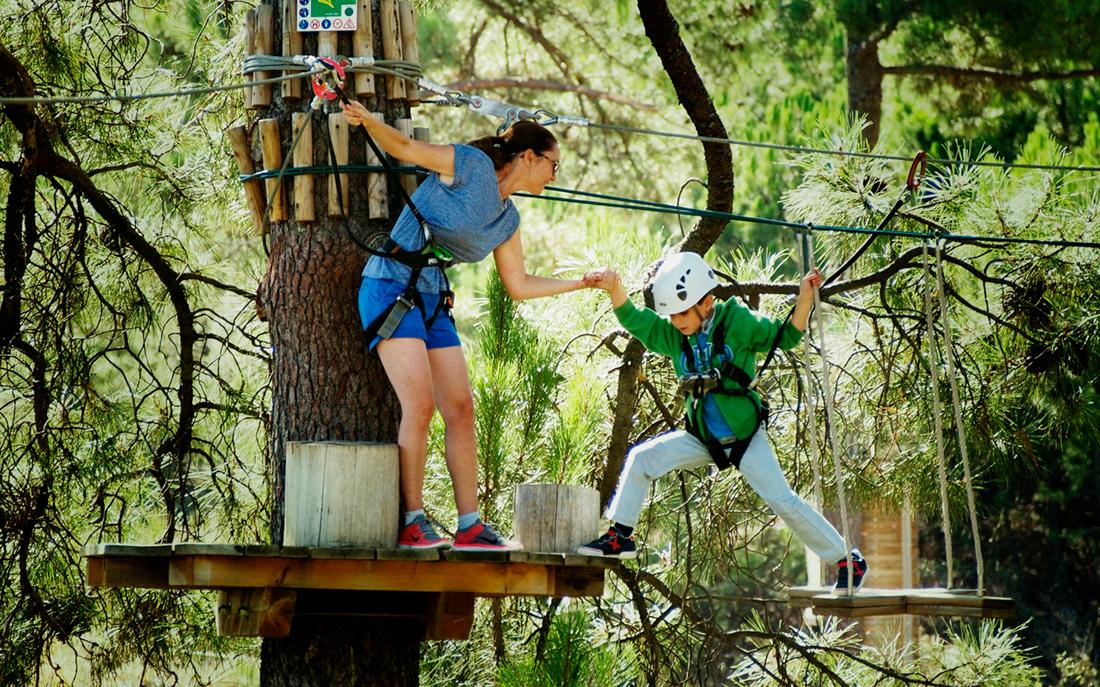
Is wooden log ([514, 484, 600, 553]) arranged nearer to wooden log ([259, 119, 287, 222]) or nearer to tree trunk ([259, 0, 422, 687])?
tree trunk ([259, 0, 422, 687])

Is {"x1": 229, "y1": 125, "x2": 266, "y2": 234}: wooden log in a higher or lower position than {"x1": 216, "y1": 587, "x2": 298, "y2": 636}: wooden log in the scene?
higher

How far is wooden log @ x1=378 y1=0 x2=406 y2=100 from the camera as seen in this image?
4.13m

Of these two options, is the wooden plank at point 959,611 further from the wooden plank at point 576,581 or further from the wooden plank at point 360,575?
the wooden plank at point 360,575

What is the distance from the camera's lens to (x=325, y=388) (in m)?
3.95

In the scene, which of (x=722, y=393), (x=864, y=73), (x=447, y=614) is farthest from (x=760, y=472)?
(x=864, y=73)

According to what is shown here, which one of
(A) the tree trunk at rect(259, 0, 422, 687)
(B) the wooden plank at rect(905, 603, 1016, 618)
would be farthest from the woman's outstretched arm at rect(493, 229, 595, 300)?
(B) the wooden plank at rect(905, 603, 1016, 618)

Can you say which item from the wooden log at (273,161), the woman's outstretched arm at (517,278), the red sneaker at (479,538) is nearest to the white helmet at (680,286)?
the woman's outstretched arm at (517,278)

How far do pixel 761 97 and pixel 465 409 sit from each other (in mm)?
9059

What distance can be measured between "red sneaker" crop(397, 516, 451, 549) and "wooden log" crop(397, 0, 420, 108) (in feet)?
4.10

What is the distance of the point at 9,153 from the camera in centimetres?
580

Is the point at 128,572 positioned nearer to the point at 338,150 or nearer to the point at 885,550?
the point at 338,150

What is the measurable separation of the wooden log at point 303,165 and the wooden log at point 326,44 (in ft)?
0.61

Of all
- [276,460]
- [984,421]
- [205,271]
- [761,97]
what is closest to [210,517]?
[205,271]

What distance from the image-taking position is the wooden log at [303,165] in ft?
13.1
